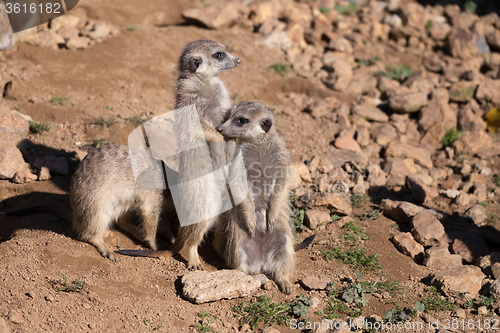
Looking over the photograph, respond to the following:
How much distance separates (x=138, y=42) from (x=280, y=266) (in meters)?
4.79

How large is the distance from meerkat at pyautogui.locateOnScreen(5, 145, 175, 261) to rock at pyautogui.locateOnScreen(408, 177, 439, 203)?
275cm

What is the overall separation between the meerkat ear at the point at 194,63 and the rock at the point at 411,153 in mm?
Answer: 2898

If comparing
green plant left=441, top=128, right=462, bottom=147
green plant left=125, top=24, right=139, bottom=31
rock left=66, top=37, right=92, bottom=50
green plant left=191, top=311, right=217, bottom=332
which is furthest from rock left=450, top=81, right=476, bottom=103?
rock left=66, top=37, right=92, bottom=50

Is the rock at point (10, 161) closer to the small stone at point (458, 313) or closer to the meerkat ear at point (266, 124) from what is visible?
the meerkat ear at point (266, 124)

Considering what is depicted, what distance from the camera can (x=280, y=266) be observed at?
3916mm

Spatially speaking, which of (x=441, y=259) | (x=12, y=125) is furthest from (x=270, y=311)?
(x=12, y=125)

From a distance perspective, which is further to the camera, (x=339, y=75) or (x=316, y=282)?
(x=339, y=75)

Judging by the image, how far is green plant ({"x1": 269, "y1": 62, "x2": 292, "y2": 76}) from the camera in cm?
729

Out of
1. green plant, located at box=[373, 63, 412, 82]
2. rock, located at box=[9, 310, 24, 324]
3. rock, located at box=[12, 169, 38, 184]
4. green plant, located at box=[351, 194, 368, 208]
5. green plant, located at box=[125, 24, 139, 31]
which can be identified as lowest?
green plant, located at box=[351, 194, 368, 208]

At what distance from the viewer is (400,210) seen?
4.64 meters

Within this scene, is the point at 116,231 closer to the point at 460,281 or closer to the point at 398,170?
the point at 460,281

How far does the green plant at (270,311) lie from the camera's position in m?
3.31

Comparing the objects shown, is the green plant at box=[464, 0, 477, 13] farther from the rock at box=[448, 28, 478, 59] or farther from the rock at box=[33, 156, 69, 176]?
the rock at box=[33, 156, 69, 176]

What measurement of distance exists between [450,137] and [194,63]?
12.9 ft
